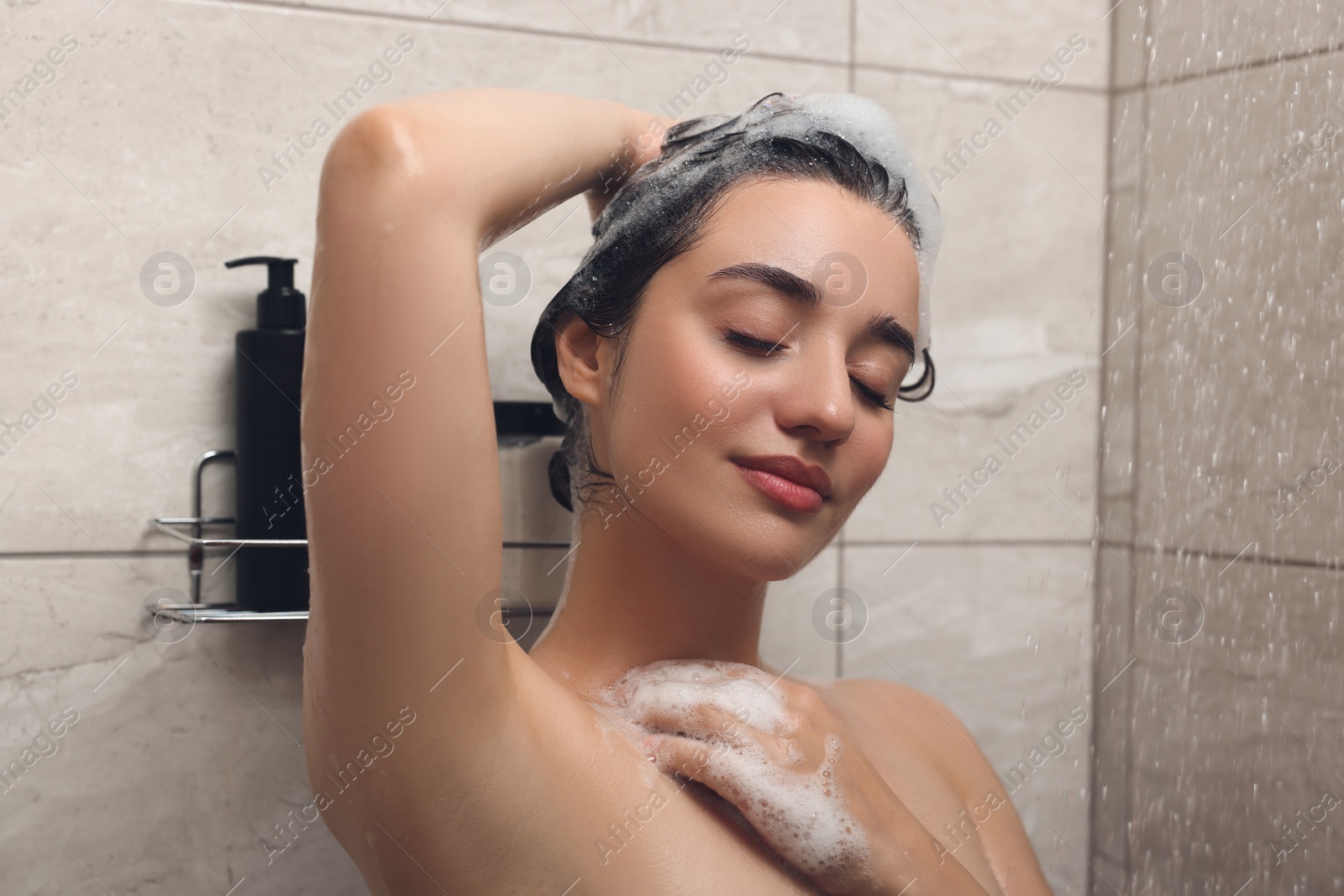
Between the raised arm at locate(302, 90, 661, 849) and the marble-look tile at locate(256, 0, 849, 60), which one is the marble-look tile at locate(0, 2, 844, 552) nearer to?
the marble-look tile at locate(256, 0, 849, 60)

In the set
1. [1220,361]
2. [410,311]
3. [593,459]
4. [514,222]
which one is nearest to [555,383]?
[593,459]

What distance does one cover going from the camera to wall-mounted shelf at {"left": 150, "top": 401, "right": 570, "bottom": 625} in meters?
1.10

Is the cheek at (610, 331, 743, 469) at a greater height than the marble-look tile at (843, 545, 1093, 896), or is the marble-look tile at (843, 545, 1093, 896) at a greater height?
the cheek at (610, 331, 743, 469)

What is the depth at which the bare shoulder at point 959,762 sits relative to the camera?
110 cm

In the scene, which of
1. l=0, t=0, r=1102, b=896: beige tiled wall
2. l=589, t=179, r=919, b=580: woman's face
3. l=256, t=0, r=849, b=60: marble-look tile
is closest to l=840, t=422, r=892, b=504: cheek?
l=589, t=179, r=919, b=580: woman's face

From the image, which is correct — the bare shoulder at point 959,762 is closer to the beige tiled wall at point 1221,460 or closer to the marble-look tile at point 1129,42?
the beige tiled wall at point 1221,460

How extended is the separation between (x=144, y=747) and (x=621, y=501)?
596 millimetres

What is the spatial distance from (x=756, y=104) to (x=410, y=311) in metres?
0.46

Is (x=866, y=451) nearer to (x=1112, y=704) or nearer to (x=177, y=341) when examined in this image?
(x=177, y=341)

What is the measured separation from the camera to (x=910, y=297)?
96 centimetres

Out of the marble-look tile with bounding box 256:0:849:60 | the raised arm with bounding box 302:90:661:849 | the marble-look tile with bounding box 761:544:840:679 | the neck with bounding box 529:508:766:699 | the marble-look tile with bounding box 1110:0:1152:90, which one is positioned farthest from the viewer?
the marble-look tile with bounding box 1110:0:1152:90

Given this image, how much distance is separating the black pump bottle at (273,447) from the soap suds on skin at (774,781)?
0.41 metres

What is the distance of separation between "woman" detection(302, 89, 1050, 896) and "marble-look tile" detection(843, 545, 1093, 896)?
36 centimetres

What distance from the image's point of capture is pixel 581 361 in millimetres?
962
